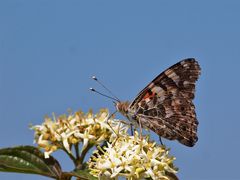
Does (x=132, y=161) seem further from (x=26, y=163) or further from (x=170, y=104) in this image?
(x=170, y=104)

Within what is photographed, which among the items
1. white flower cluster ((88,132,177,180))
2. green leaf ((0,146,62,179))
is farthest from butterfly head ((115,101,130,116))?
green leaf ((0,146,62,179))

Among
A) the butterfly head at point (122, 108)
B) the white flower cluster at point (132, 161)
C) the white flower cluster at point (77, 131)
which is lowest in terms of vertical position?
the white flower cluster at point (132, 161)

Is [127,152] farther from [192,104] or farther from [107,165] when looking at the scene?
[192,104]

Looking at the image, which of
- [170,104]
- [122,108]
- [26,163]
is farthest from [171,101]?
[26,163]

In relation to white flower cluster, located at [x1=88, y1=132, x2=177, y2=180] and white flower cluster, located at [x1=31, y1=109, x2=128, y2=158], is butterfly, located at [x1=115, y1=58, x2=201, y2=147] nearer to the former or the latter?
A: white flower cluster, located at [x1=31, y1=109, x2=128, y2=158]

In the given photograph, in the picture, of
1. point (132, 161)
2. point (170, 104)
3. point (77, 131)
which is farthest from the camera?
point (170, 104)

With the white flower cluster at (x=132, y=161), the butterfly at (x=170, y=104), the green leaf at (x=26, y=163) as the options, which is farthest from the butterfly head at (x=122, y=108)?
the green leaf at (x=26, y=163)

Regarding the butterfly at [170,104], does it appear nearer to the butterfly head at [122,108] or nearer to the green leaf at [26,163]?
the butterfly head at [122,108]

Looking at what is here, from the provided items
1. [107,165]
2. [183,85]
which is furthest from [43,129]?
[183,85]
